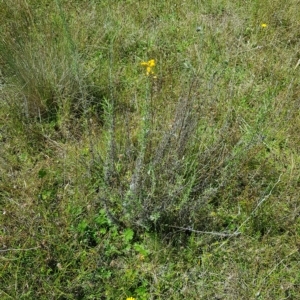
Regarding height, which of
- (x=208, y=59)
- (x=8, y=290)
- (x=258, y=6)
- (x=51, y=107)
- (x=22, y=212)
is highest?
(x=258, y=6)

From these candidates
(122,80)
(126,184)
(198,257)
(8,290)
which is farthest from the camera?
(122,80)

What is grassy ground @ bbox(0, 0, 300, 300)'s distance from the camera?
1760mm

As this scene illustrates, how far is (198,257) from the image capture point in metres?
1.86

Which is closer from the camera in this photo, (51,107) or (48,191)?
(48,191)

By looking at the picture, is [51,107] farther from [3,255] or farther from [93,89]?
[3,255]

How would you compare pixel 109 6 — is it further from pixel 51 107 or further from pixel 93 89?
pixel 51 107

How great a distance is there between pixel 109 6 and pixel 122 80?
3.21ft

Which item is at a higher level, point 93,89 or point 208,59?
point 208,59

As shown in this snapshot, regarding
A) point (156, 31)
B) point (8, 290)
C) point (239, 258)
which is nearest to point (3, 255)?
point (8, 290)

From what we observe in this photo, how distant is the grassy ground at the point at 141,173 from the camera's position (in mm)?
1760

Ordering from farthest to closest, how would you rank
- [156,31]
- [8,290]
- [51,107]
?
1. [156,31]
2. [51,107]
3. [8,290]

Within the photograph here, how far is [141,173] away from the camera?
74.5 inches

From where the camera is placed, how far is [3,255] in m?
1.73

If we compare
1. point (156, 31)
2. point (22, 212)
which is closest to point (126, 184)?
point (22, 212)
